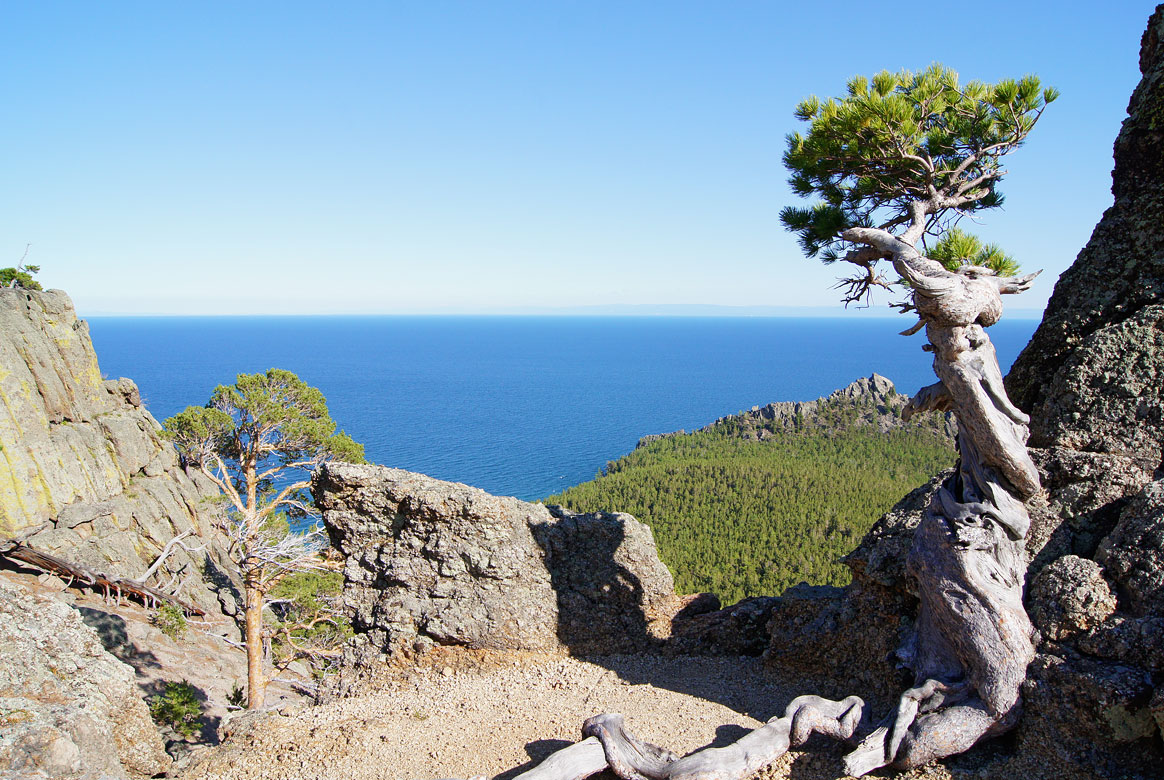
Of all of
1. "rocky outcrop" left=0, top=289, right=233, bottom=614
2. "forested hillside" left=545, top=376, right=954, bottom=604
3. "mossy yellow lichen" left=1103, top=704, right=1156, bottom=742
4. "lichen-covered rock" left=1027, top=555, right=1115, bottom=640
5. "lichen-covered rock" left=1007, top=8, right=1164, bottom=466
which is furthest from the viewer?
"forested hillside" left=545, top=376, right=954, bottom=604

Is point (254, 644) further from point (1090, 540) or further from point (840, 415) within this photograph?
point (840, 415)

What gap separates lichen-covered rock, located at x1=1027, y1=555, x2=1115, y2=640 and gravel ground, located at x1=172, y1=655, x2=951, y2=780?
1.61 metres

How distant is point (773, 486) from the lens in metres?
46.7

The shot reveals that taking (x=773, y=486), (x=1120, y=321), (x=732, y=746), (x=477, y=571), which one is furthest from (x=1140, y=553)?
(x=773, y=486)

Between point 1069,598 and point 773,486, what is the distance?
42.2 m

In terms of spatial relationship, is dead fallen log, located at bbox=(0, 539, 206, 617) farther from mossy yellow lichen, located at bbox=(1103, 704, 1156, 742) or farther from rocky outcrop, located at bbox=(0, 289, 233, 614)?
mossy yellow lichen, located at bbox=(1103, 704, 1156, 742)

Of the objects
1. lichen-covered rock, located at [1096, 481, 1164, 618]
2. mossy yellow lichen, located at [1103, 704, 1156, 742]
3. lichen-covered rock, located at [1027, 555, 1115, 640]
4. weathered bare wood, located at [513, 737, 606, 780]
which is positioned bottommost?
weathered bare wood, located at [513, 737, 606, 780]

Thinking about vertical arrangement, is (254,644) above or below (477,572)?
below

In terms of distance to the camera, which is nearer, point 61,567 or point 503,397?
point 61,567

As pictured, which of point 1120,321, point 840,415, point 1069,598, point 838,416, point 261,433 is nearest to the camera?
point 1069,598

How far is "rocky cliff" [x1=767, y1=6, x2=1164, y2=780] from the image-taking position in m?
5.25

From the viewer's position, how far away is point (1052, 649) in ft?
18.7

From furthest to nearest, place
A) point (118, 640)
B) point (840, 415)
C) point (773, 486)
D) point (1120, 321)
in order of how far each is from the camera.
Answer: point (840, 415), point (773, 486), point (118, 640), point (1120, 321)

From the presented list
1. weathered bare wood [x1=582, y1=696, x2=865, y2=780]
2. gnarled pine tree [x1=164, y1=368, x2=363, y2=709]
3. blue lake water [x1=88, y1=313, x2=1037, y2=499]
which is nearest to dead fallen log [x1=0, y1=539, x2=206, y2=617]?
gnarled pine tree [x1=164, y1=368, x2=363, y2=709]
